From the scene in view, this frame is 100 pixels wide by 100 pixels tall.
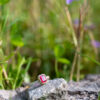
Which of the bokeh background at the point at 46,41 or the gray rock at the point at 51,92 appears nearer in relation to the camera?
the gray rock at the point at 51,92

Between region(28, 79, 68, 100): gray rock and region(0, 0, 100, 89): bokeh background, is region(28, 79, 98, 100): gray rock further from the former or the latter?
region(0, 0, 100, 89): bokeh background

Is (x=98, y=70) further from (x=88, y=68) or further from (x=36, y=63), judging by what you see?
(x=36, y=63)

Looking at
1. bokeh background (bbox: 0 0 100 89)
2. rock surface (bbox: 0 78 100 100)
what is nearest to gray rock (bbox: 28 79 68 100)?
rock surface (bbox: 0 78 100 100)

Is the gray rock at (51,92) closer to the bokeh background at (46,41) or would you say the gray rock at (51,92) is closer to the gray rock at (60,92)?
the gray rock at (60,92)

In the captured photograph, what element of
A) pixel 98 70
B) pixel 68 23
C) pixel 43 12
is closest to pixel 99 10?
pixel 43 12

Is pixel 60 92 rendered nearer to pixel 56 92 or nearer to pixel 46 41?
pixel 56 92

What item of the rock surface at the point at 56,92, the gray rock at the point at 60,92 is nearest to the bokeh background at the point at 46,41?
the rock surface at the point at 56,92

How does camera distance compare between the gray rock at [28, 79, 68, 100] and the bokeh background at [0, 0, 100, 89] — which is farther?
the bokeh background at [0, 0, 100, 89]

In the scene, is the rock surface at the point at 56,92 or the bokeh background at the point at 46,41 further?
the bokeh background at the point at 46,41

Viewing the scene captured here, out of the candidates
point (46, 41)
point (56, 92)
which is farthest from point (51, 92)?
point (46, 41)
